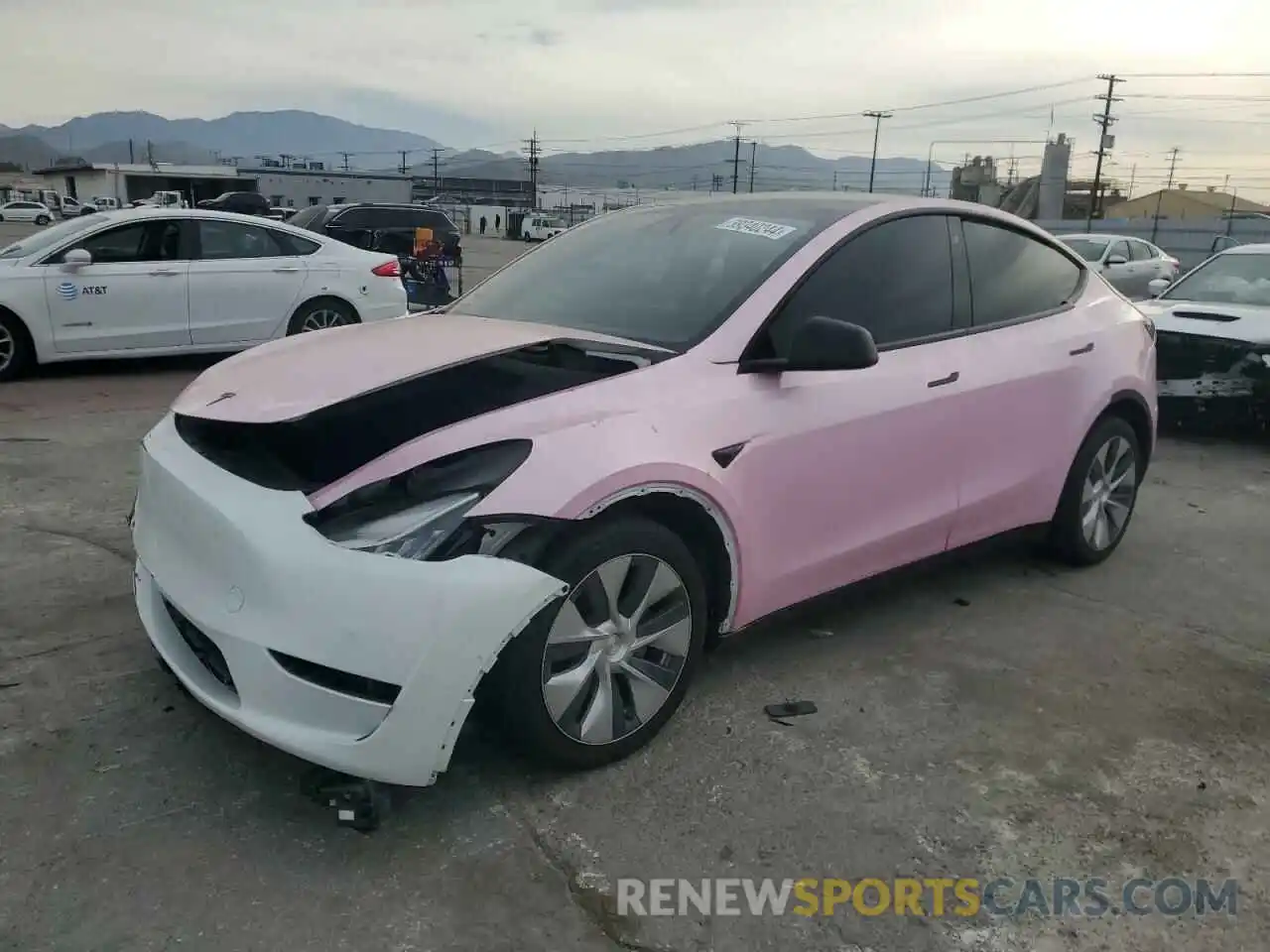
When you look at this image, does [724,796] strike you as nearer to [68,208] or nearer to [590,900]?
[590,900]

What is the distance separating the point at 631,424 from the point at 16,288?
295 inches

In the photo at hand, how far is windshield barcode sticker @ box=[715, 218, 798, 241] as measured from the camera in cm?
361

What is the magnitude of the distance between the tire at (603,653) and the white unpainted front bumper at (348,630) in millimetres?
108

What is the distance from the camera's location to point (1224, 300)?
8266mm

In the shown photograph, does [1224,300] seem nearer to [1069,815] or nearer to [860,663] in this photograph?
[860,663]

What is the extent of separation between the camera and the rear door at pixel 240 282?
355 inches

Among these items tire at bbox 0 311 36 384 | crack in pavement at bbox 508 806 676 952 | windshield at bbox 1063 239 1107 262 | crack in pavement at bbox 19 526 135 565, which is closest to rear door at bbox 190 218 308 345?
tire at bbox 0 311 36 384

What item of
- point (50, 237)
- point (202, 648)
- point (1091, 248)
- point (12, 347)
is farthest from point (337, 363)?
point (1091, 248)

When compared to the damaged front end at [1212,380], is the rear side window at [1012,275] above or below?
above

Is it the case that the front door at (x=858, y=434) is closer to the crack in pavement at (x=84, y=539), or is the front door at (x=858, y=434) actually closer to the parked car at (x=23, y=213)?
the crack in pavement at (x=84, y=539)

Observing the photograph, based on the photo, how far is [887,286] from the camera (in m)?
3.72

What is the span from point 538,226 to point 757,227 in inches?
2190

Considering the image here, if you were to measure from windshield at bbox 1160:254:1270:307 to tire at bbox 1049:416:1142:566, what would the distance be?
4.23 m

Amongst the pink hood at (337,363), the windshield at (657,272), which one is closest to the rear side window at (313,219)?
the windshield at (657,272)
